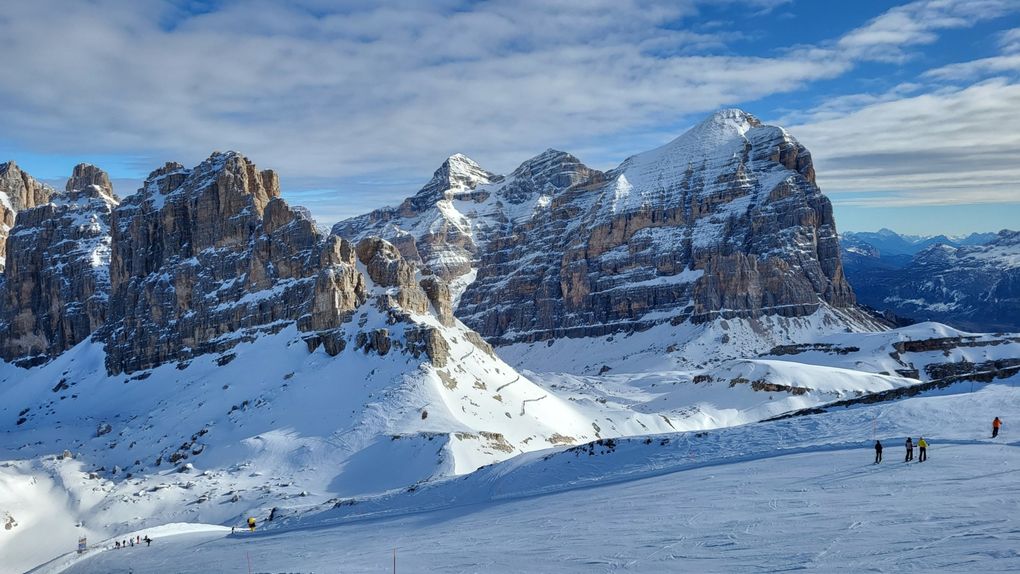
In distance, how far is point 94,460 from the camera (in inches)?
3575

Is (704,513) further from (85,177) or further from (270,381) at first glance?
(85,177)

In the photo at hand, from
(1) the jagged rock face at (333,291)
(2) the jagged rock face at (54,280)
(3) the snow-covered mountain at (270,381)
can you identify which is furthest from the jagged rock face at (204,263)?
(2) the jagged rock face at (54,280)

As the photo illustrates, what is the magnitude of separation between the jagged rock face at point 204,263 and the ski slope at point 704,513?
68.4 metres

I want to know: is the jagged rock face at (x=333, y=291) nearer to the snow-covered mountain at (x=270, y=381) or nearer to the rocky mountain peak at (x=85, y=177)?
the snow-covered mountain at (x=270, y=381)

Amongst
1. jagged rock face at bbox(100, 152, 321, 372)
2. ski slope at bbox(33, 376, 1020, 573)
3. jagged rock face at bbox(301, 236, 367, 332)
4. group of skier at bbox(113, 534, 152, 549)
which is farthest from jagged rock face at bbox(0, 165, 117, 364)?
ski slope at bbox(33, 376, 1020, 573)

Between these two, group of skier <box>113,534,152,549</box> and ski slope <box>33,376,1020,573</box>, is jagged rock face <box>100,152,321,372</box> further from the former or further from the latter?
ski slope <box>33,376,1020,573</box>

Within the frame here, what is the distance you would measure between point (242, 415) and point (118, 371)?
44.1 meters

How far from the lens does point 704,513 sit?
3225 cm

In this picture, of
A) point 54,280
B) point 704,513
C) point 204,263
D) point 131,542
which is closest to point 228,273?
point 204,263

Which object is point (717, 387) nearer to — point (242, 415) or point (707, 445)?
point (242, 415)

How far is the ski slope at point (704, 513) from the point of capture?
84.3 feet

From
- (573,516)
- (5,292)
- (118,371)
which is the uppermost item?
(5,292)

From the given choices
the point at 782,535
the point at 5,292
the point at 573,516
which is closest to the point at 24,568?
the point at 573,516

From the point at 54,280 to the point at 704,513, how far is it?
16196cm
